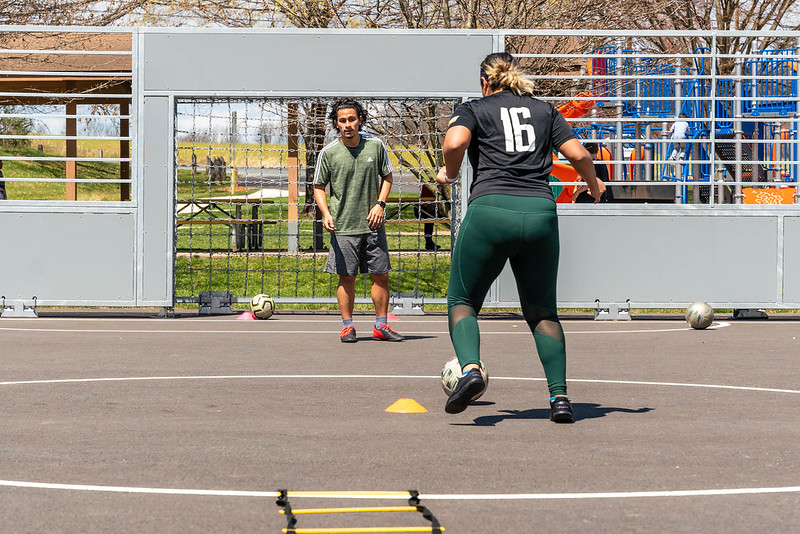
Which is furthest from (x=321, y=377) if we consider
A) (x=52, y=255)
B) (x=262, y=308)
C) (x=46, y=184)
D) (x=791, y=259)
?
(x=46, y=184)

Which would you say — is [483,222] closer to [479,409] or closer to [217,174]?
[479,409]

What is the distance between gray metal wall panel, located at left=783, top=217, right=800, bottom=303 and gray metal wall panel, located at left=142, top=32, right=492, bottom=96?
13.2 ft

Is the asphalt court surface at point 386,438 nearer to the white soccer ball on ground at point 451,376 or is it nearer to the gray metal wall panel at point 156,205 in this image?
the white soccer ball on ground at point 451,376

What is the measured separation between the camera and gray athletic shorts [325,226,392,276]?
39.2ft

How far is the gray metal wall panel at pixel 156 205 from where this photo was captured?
49.0 ft

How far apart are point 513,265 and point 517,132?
0.76 meters

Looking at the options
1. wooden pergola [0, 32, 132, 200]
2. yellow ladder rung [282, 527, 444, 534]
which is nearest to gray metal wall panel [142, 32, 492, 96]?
wooden pergola [0, 32, 132, 200]

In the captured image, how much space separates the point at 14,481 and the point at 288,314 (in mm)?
10295

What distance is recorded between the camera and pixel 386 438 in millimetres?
6781

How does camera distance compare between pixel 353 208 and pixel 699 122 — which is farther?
pixel 699 122

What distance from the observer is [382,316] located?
12.2 metres

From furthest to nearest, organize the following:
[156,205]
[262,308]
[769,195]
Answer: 1. [769,195]
2. [156,205]
3. [262,308]

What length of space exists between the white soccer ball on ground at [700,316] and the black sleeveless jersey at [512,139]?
6.57 m

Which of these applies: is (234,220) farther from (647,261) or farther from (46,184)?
(46,184)
